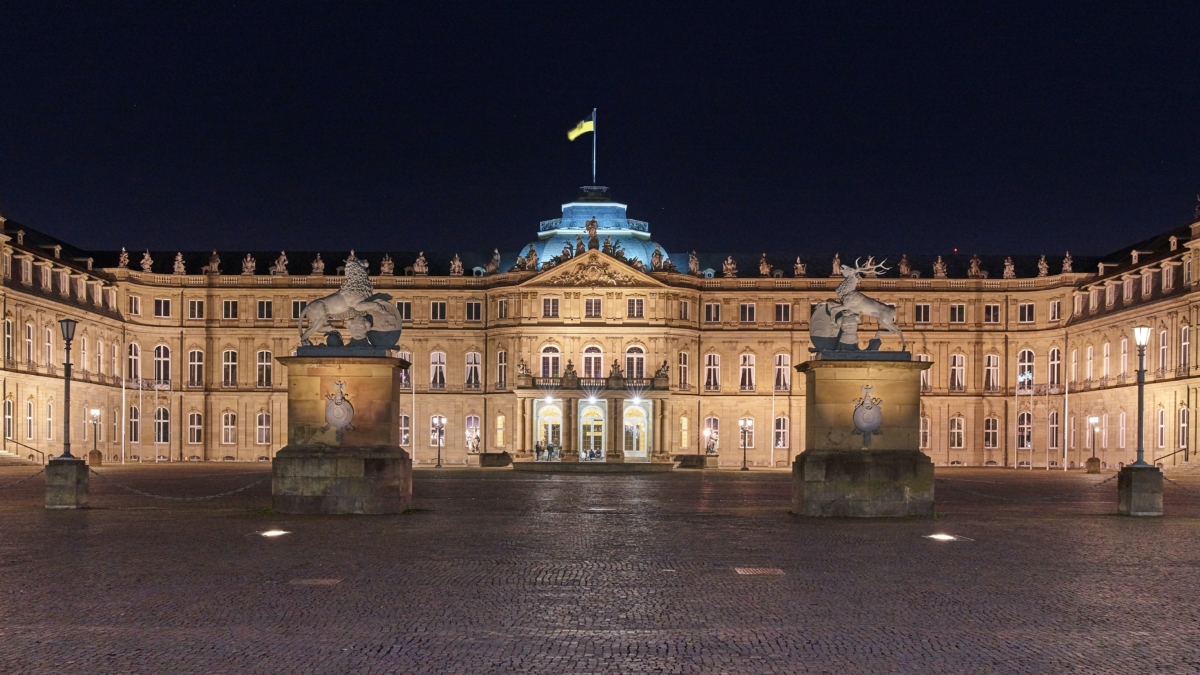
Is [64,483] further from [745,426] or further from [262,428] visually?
[262,428]

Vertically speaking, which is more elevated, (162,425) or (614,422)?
(614,422)

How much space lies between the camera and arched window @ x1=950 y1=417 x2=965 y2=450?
301 ft

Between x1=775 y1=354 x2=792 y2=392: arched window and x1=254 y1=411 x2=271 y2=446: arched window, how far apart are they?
116ft

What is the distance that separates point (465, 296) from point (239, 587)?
76.1m

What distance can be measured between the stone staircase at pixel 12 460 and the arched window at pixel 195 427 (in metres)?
26.3

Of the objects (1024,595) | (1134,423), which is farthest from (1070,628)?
(1134,423)

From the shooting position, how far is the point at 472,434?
91312 millimetres

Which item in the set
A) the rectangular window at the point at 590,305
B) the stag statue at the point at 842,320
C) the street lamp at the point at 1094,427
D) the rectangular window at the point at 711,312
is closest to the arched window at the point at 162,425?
the rectangular window at the point at 590,305

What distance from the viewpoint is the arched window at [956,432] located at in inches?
3615

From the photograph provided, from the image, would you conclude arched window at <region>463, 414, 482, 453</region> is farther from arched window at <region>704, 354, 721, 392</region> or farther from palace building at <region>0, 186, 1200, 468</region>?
arched window at <region>704, 354, 721, 392</region>

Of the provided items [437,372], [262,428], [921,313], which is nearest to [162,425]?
[262,428]

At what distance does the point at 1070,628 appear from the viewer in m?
13.7

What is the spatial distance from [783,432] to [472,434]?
21476mm

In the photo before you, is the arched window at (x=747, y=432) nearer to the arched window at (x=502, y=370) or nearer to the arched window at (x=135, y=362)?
the arched window at (x=502, y=370)
